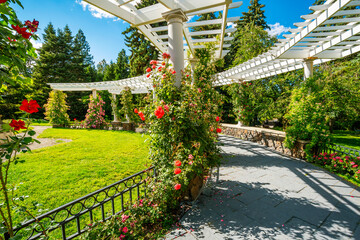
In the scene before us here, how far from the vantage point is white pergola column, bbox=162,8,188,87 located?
2809 millimetres

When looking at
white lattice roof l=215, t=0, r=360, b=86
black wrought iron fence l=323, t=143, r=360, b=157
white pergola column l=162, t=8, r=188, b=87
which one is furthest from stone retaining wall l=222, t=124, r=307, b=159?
white pergola column l=162, t=8, r=188, b=87

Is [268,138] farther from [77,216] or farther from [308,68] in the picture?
[77,216]

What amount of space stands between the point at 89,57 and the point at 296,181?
42.1 m

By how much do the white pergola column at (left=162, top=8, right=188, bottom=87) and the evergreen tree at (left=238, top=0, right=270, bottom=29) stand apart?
17689mm

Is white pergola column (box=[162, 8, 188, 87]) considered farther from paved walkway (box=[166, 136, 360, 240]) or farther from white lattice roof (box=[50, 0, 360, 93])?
paved walkway (box=[166, 136, 360, 240])

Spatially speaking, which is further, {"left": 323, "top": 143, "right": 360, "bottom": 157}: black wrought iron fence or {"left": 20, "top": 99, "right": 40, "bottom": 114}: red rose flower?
{"left": 323, "top": 143, "right": 360, "bottom": 157}: black wrought iron fence

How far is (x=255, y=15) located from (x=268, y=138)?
16458 mm

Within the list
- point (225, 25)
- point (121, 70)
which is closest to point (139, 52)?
point (121, 70)

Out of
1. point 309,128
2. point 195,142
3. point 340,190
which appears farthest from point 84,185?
point 309,128

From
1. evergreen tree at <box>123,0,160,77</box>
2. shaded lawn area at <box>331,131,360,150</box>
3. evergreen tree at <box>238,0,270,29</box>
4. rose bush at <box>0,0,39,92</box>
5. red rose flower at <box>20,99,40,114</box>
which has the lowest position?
shaded lawn area at <box>331,131,360,150</box>

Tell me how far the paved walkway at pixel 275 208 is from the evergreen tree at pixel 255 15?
1788cm

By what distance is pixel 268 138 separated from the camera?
6.48m

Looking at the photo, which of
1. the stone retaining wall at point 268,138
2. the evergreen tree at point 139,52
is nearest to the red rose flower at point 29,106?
the stone retaining wall at point 268,138

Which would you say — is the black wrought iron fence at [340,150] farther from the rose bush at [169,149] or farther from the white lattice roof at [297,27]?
the rose bush at [169,149]
